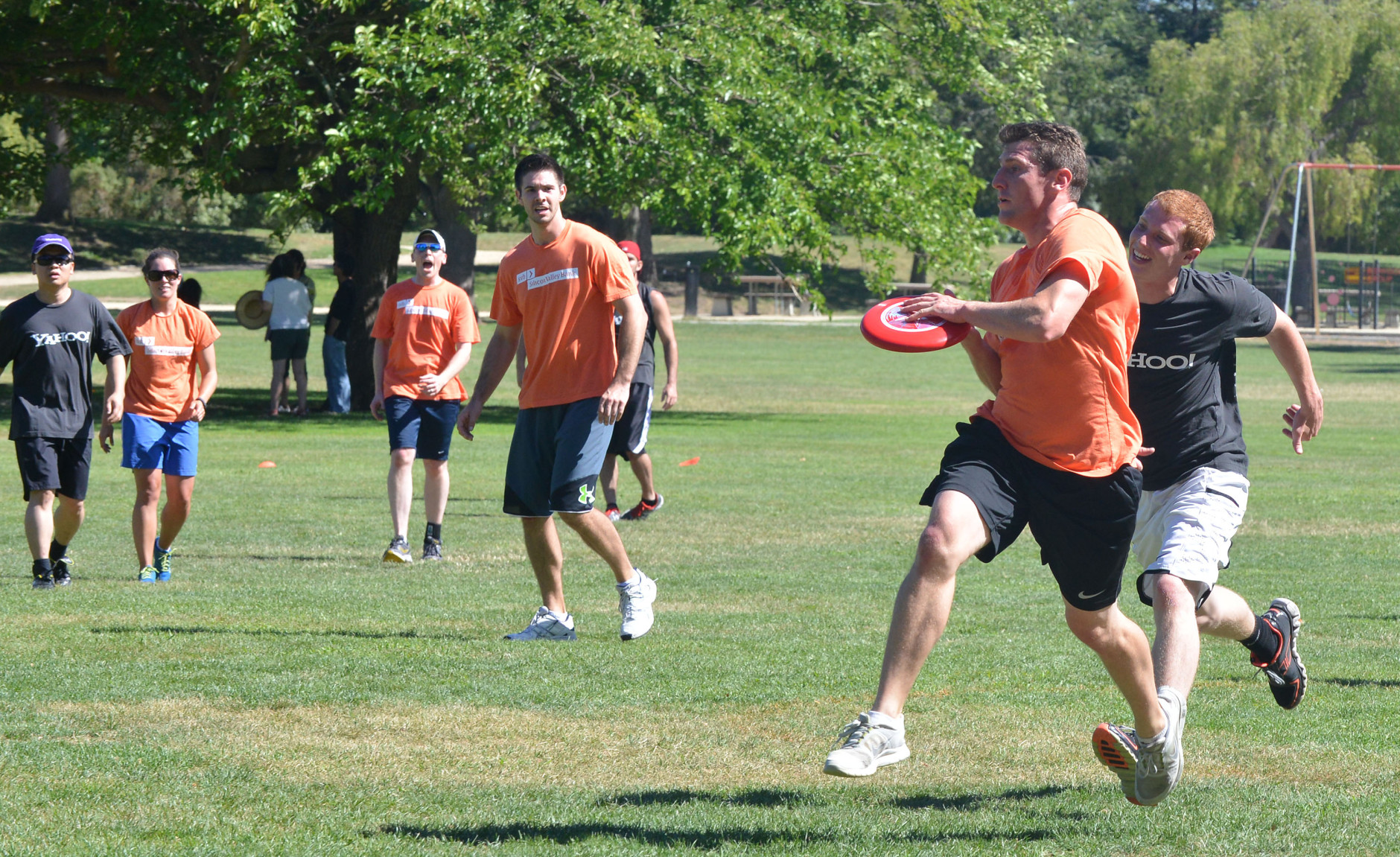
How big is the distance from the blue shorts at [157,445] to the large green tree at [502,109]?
1062 centimetres

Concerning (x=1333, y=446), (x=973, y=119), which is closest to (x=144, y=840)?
(x=1333, y=446)

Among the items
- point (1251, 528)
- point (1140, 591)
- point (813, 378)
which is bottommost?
point (813, 378)

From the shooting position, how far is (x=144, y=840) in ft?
14.2

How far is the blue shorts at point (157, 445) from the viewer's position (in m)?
9.07

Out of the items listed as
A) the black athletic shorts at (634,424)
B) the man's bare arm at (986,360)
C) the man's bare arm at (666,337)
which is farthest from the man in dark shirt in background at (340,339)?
the man's bare arm at (986,360)

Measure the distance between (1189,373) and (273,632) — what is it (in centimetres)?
436

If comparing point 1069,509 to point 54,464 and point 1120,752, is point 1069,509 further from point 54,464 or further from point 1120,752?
point 54,464

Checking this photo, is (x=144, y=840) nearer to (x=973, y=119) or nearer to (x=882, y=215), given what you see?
(x=882, y=215)

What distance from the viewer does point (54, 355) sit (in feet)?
29.0

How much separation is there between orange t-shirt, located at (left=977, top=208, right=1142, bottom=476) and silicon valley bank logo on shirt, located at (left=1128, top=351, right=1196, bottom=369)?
2.96 feet

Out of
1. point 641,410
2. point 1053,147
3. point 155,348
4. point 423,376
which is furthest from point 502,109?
point 1053,147

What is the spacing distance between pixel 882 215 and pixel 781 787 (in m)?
17.6

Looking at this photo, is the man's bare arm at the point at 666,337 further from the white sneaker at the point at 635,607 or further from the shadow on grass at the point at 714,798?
the shadow on grass at the point at 714,798

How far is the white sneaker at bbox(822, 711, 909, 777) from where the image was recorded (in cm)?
420
